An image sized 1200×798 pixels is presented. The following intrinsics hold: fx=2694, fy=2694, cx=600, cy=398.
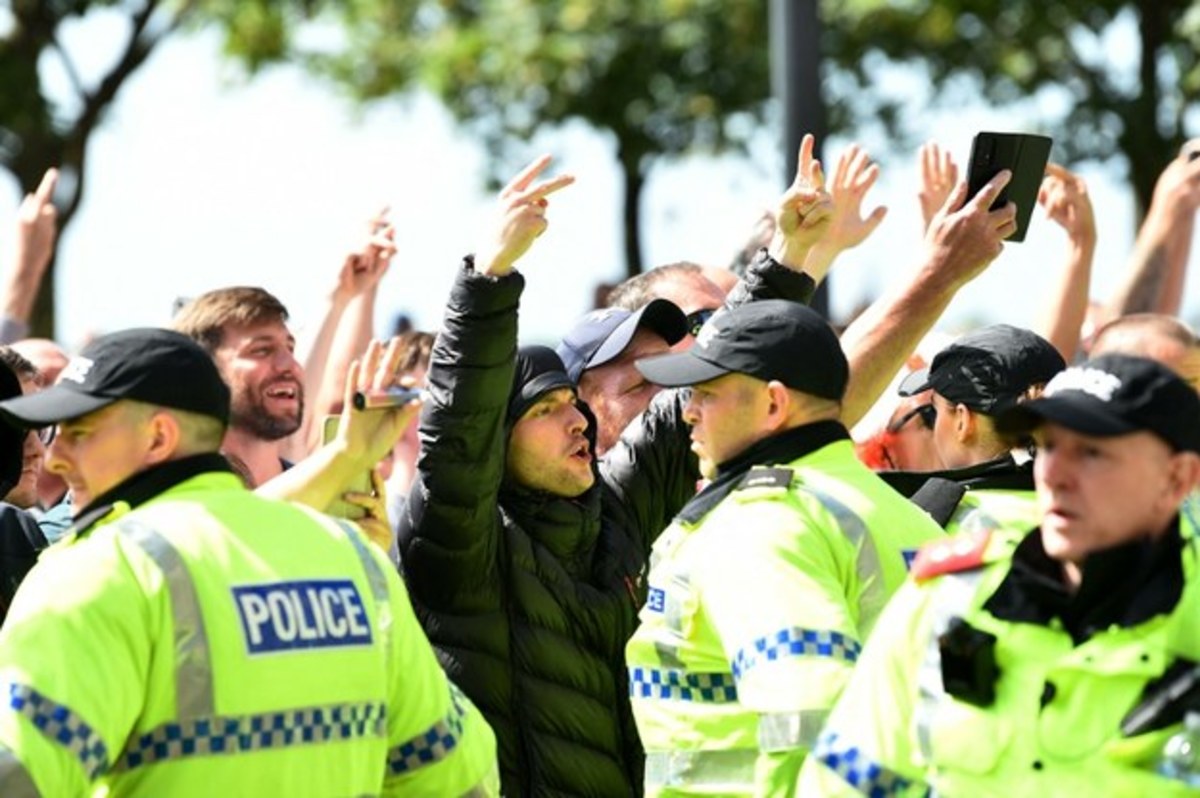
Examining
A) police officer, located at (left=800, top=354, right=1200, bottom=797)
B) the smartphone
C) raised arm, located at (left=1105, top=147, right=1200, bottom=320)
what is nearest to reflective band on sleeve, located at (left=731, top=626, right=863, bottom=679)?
police officer, located at (left=800, top=354, right=1200, bottom=797)

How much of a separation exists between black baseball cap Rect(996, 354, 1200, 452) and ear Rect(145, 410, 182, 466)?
1.87m

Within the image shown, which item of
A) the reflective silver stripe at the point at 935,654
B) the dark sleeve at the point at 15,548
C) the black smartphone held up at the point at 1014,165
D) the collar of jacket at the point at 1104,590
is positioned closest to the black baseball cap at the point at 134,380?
the dark sleeve at the point at 15,548

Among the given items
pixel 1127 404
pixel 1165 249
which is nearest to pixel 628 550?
pixel 1127 404

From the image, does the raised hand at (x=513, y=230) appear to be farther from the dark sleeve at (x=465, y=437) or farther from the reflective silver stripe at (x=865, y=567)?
the reflective silver stripe at (x=865, y=567)

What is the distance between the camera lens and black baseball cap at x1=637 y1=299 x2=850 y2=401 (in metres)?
6.60

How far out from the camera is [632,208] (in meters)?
24.0

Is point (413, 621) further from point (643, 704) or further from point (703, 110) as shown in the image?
point (703, 110)

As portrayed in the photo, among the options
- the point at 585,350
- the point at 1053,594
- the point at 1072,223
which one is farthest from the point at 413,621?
the point at 1072,223

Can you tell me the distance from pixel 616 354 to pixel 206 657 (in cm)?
296

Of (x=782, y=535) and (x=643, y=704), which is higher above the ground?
(x=782, y=535)

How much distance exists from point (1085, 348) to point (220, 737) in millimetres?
5502

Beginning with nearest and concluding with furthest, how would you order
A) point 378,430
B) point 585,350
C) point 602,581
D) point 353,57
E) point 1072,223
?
point 378,430, point 602,581, point 585,350, point 1072,223, point 353,57

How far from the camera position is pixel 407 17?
80.4ft

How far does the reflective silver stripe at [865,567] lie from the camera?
20.7 ft
